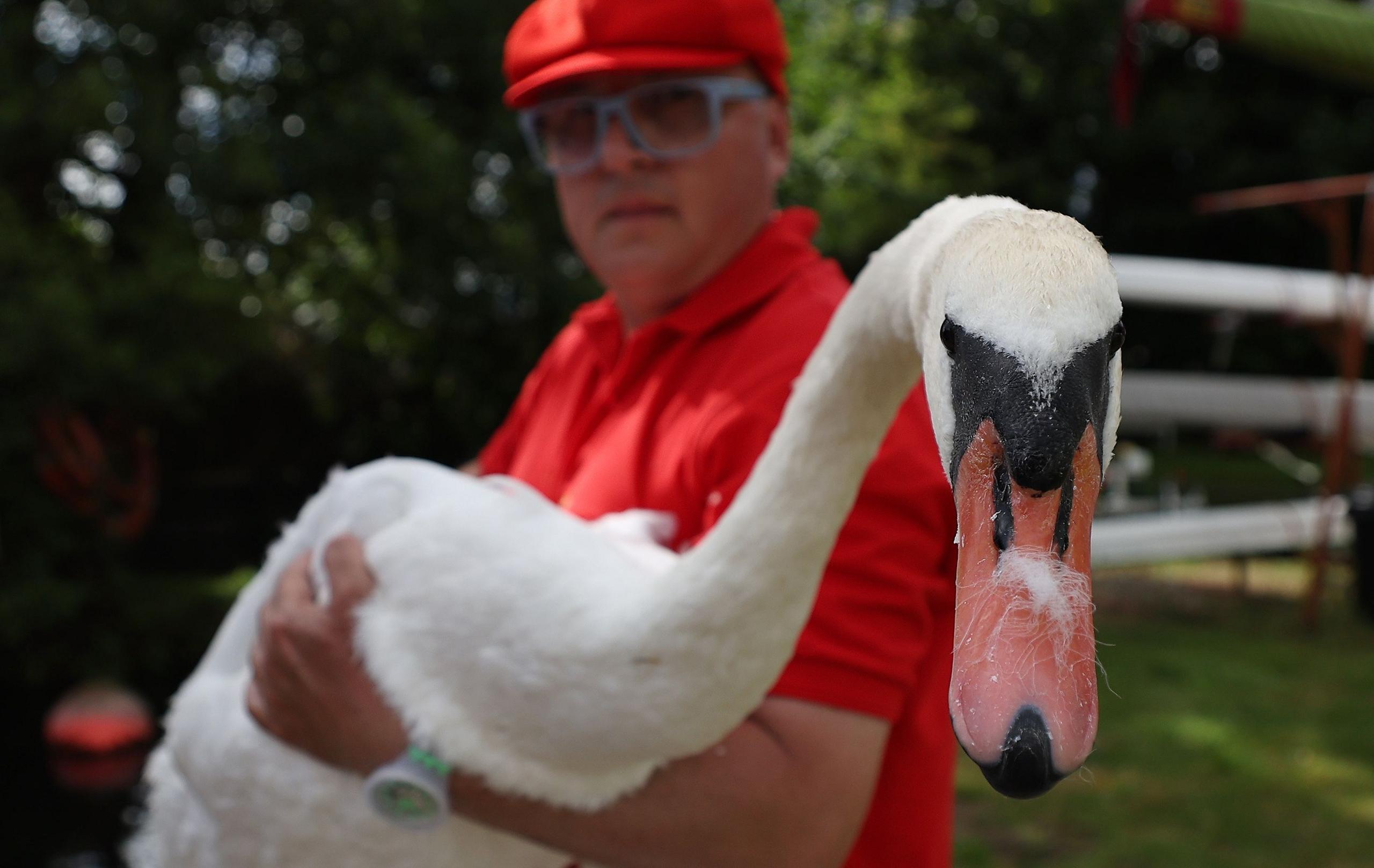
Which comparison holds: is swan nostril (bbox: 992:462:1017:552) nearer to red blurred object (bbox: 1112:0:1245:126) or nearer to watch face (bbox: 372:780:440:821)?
watch face (bbox: 372:780:440:821)

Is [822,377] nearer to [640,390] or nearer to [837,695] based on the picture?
[837,695]

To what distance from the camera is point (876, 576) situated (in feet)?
3.77

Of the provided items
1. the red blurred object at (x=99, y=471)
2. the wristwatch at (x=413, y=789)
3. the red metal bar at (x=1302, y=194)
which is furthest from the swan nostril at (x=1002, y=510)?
the red metal bar at (x=1302, y=194)

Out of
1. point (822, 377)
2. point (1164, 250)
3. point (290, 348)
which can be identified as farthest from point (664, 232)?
Result: point (1164, 250)

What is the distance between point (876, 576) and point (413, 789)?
49 cm

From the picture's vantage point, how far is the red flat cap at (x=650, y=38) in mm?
1391

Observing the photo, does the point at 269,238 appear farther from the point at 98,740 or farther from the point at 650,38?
the point at 650,38

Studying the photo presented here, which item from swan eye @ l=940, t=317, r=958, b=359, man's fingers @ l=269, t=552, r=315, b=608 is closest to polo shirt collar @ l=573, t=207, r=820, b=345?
man's fingers @ l=269, t=552, r=315, b=608

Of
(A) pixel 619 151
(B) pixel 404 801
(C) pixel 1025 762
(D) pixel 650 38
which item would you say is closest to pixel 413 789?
(B) pixel 404 801

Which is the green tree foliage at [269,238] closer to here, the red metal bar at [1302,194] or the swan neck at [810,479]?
the red metal bar at [1302,194]

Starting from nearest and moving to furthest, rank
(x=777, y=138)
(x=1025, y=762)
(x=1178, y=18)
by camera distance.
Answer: (x=1025, y=762), (x=777, y=138), (x=1178, y=18)

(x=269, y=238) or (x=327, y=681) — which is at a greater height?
(x=327, y=681)

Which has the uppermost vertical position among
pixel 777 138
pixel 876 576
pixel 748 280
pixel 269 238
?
pixel 777 138

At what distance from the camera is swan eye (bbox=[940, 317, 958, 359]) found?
26.7 inches
